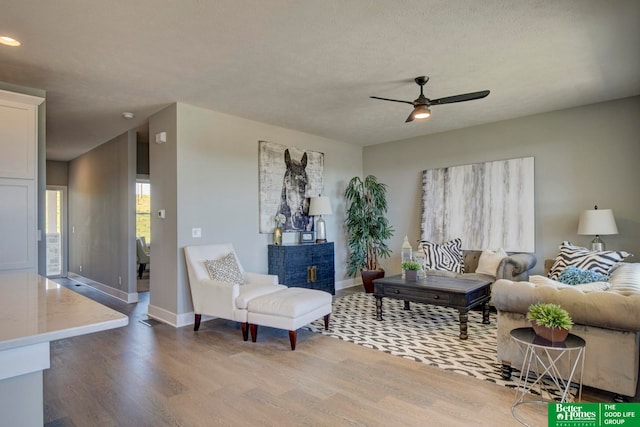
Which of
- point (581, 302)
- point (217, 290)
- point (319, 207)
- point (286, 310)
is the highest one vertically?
point (319, 207)

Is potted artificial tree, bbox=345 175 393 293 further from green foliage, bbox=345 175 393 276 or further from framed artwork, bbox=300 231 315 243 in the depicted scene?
framed artwork, bbox=300 231 315 243

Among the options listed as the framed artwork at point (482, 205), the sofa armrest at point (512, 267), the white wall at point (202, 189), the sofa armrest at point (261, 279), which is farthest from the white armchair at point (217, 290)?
the framed artwork at point (482, 205)

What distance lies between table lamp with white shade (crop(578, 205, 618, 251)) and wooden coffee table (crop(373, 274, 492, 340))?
4.50ft

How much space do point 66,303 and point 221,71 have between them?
2.54 m

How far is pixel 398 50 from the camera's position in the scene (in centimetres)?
299

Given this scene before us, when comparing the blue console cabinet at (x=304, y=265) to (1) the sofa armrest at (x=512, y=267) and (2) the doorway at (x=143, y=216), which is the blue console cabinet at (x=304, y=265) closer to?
(1) the sofa armrest at (x=512, y=267)

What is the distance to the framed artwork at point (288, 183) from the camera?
522 cm

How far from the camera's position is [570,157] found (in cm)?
476

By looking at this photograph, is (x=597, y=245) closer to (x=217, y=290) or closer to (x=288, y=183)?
(x=288, y=183)

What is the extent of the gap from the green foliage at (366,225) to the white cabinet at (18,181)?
4470 millimetres

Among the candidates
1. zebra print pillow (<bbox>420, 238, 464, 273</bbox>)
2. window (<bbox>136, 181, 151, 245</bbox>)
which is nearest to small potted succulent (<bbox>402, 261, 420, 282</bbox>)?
zebra print pillow (<bbox>420, 238, 464, 273</bbox>)

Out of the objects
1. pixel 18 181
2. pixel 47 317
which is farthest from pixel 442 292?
pixel 18 181

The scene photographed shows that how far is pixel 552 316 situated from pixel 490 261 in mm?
2900

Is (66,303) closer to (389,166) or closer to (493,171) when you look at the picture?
(493,171)
